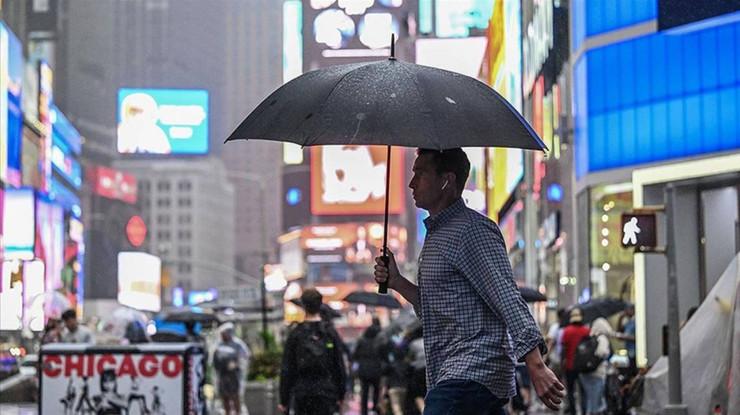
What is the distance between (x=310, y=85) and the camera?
272 inches

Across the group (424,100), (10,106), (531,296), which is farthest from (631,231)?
(10,106)

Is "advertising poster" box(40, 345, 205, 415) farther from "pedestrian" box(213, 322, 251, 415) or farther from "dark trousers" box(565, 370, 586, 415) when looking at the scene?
"pedestrian" box(213, 322, 251, 415)

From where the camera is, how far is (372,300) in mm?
27125

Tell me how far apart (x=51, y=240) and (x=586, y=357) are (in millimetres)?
77210

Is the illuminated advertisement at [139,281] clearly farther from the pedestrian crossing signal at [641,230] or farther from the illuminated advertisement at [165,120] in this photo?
the pedestrian crossing signal at [641,230]

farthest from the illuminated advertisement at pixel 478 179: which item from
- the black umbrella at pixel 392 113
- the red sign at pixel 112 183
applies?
the red sign at pixel 112 183

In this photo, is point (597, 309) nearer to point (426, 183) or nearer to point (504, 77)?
point (426, 183)

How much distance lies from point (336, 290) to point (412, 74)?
6463 inches

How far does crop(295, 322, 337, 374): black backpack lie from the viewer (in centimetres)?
1148

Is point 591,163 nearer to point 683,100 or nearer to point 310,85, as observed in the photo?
point 683,100

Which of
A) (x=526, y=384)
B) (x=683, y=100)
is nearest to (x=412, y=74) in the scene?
(x=526, y=384)

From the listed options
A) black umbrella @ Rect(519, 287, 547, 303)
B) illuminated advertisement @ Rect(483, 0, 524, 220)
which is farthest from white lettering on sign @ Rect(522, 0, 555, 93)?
black umbrella @ Rect(519, 287, 547, 303)

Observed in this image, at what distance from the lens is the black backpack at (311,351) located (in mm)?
11484

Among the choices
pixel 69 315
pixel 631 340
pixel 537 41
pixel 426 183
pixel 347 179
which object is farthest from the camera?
pixel 347 179
